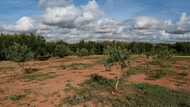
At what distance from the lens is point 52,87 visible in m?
25.0

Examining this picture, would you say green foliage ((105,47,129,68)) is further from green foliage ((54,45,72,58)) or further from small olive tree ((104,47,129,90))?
green foliage ((54,45,72,58))

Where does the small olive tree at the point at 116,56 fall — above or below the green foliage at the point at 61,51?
above

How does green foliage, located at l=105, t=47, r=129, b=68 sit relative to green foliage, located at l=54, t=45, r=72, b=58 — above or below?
above

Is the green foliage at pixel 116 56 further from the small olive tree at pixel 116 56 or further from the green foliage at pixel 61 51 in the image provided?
the green foliage at pixel 61 51

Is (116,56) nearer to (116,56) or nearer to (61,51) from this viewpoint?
(116,56)

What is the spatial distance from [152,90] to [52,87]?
423 inches

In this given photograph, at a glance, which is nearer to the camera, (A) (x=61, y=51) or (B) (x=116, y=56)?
(B) (x=116, y=56)

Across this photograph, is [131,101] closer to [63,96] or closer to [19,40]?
[63,96]

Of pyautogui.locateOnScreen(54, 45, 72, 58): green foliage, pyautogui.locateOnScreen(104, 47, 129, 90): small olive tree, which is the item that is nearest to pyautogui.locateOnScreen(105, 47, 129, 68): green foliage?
pyautogui.locateOnScreen(104, 47, 129, 90): small olive tree

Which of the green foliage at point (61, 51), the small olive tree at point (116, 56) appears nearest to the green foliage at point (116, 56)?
the small olive tree at point (116, 56)

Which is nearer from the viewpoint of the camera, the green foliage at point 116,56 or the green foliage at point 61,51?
the green foliage at point 116,56

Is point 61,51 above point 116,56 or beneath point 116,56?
beneath

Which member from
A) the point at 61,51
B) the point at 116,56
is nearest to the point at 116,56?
the point at 116,56

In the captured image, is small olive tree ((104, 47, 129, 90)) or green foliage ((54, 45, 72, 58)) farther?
green foliage ((54, 45, 72, 58))
